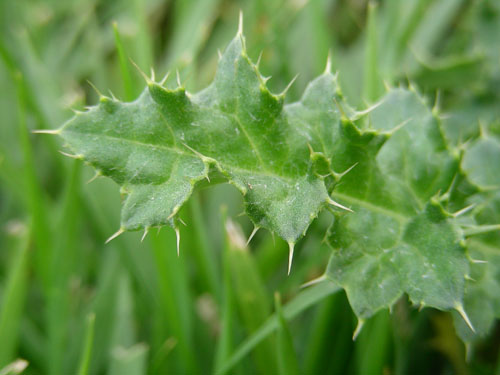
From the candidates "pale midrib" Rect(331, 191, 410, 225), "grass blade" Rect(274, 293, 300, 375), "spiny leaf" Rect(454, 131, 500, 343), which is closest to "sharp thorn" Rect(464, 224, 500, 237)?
"spiny leaf" Rect(454, 131, 500, 343)

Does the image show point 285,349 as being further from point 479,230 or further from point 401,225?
point 479,230

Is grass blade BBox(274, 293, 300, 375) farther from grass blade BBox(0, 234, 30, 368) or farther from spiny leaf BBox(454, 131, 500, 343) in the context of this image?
grass blade BBox(0, 234, 30, 368)

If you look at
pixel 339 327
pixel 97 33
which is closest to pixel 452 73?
pixel 339 327

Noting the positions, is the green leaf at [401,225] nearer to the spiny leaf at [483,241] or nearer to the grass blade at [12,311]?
the spiny leaf at [483,241]

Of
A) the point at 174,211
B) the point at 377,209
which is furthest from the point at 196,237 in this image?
the point at 174,211

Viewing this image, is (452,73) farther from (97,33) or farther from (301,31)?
(97,33)

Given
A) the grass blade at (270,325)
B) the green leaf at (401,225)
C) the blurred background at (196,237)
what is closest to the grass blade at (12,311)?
the blurred background at (196,237)
